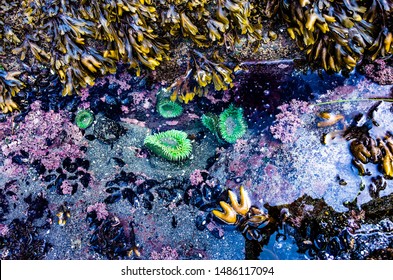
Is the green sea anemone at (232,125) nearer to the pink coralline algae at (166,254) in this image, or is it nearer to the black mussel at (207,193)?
the black mussel at (207,193)

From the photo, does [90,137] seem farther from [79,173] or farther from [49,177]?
[49,177]

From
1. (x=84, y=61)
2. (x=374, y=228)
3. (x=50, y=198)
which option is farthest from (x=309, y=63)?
(x=50, y=198)

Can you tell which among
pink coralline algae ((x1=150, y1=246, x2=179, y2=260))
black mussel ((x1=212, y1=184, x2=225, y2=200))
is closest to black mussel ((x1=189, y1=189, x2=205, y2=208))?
black mussel ((x1=212, y1=184, x2=225, y2=200))

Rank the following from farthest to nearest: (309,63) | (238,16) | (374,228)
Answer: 1. (309,63)
2. (238,16)
3. (374,228)

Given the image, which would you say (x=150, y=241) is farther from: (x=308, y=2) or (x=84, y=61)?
(x=308, y=2)

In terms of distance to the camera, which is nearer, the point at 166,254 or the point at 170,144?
the point at 166,254

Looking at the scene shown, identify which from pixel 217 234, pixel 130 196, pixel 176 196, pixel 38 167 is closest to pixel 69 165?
pixel 38 167
